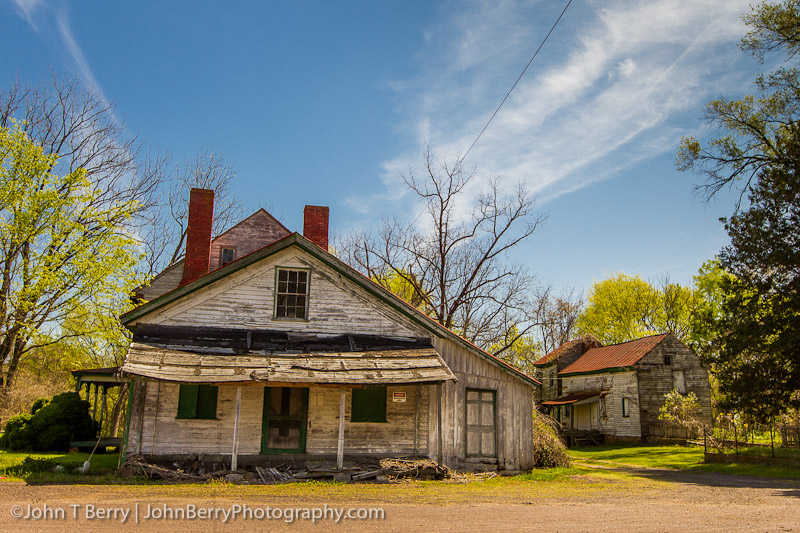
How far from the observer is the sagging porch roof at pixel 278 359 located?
14469 mm

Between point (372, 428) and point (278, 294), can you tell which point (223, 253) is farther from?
point (372, 428)

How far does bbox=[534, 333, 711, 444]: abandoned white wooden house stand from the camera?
1368 inches

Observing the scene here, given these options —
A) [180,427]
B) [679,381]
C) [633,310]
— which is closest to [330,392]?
[180,427]

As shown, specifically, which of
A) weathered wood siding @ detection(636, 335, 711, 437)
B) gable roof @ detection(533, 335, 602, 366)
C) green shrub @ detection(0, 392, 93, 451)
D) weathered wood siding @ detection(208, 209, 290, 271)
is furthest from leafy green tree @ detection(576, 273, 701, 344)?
green shrub @ detection(0, 392, 93, 451)

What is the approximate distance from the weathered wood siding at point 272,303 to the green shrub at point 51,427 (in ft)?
25.0

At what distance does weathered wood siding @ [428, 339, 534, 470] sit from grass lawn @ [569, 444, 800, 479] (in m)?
7.94

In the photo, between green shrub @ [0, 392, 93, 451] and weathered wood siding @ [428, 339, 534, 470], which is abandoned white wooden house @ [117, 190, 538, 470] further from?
green shrub @ [0, 392, 93, 451]

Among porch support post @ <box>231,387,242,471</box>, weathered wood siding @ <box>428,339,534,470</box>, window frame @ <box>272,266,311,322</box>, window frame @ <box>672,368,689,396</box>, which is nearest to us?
porch support post @ <box>231,387,242,471</box>

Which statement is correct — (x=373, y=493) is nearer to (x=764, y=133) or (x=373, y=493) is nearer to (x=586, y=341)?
(x=764, y=133)

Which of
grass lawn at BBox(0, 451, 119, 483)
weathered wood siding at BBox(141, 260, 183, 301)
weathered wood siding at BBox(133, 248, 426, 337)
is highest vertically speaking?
weathered wood siding at BBox(141, 260, 183, 301)

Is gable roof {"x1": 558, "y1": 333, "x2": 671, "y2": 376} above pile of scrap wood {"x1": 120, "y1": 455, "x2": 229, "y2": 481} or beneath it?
above

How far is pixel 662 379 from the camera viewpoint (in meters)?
35.0

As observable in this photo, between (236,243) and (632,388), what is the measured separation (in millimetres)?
23383

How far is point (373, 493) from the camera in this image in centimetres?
1276
